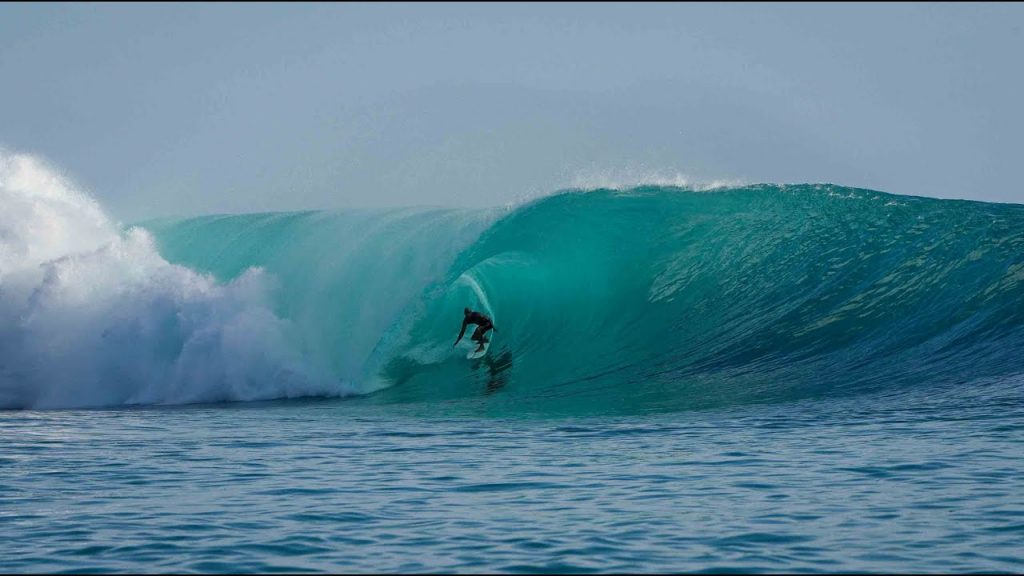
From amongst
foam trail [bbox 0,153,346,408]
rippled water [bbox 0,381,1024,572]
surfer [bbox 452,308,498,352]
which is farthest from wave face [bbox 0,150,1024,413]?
rippled water [bbox 0,381,1024,572]

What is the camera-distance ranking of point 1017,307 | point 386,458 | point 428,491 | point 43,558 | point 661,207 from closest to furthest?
point 43,558 → point 428,491 → point 386,458 → point 1017,307 → point 661,207

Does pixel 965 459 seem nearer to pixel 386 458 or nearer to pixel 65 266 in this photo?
pixel 386 458

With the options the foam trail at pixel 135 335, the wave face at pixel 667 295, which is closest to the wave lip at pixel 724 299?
the wave face at pixel 667 295

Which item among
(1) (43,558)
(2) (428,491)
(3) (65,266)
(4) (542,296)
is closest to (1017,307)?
(4) (542,296)

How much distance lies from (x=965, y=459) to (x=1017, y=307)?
644cm

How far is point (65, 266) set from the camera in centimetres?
1709

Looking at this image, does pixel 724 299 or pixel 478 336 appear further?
pixel 724 299

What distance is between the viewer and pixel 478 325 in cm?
1573

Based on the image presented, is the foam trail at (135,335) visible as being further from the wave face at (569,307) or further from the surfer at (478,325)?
the surfer at (478,325)

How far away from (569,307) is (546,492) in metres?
9.49

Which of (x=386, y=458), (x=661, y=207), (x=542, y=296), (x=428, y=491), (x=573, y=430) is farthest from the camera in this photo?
(x=661, y=207)

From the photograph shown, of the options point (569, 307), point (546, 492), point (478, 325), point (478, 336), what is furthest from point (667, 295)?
point (546, 492)

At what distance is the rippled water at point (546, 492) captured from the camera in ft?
18.8

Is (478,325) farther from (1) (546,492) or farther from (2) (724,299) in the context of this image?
(1) (546,492)
